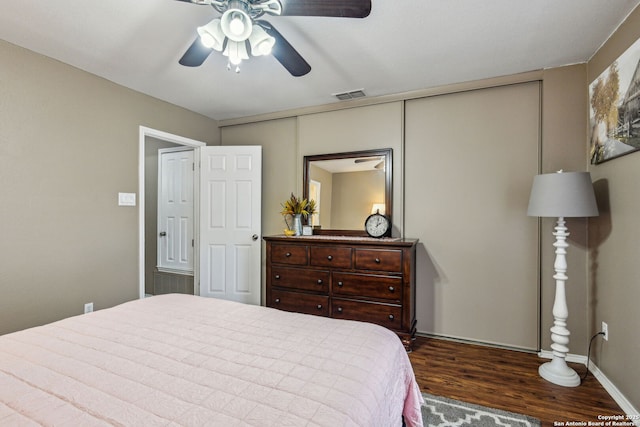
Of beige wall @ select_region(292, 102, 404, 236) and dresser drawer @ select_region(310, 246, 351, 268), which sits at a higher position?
beige wall @ select_region(292, 102, 404, 236)

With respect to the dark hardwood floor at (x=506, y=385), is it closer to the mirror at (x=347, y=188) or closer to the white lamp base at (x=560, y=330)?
the white lamp base at (x=560, y=330)

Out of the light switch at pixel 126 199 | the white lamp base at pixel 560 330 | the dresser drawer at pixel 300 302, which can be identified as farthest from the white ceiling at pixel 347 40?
the dresser drawer at pixel 300 302

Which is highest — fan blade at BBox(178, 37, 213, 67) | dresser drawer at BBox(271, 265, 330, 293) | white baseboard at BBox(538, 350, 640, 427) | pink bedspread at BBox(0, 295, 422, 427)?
fan blade at BBox(178, 37, 213, 67)

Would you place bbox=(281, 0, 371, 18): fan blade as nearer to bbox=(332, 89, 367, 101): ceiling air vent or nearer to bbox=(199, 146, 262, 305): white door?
bbox=(332, 89, 367, 101): ceiling air vent

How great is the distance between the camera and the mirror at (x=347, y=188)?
10.6 feet

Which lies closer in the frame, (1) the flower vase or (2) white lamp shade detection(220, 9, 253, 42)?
(2) white lamp shade detection(220, 9, 253, 42)

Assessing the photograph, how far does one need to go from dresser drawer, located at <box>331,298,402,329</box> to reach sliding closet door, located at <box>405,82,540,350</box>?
20.3 inches

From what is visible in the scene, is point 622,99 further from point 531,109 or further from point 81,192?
point 81,192

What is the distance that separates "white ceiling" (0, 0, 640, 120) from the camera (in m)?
1.86

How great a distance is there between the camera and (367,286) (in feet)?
9.19

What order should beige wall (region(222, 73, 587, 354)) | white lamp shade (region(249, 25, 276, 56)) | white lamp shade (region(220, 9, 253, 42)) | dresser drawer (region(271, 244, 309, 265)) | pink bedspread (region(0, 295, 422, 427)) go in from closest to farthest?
pink bedspread (region(0, 295, 422, 427))
white lamp shade (region(220, 9, 253, 42))
white lamp shade (region(249, 25, 276, 56))
beige wall (region(222, 73, 587, 354))
dresser drawer (region(271, 244, 309, 265))

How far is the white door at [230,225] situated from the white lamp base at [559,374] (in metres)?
2.91

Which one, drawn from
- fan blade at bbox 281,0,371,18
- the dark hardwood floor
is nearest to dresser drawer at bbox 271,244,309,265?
the dark hardwood floor

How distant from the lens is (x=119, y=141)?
2951 mm
